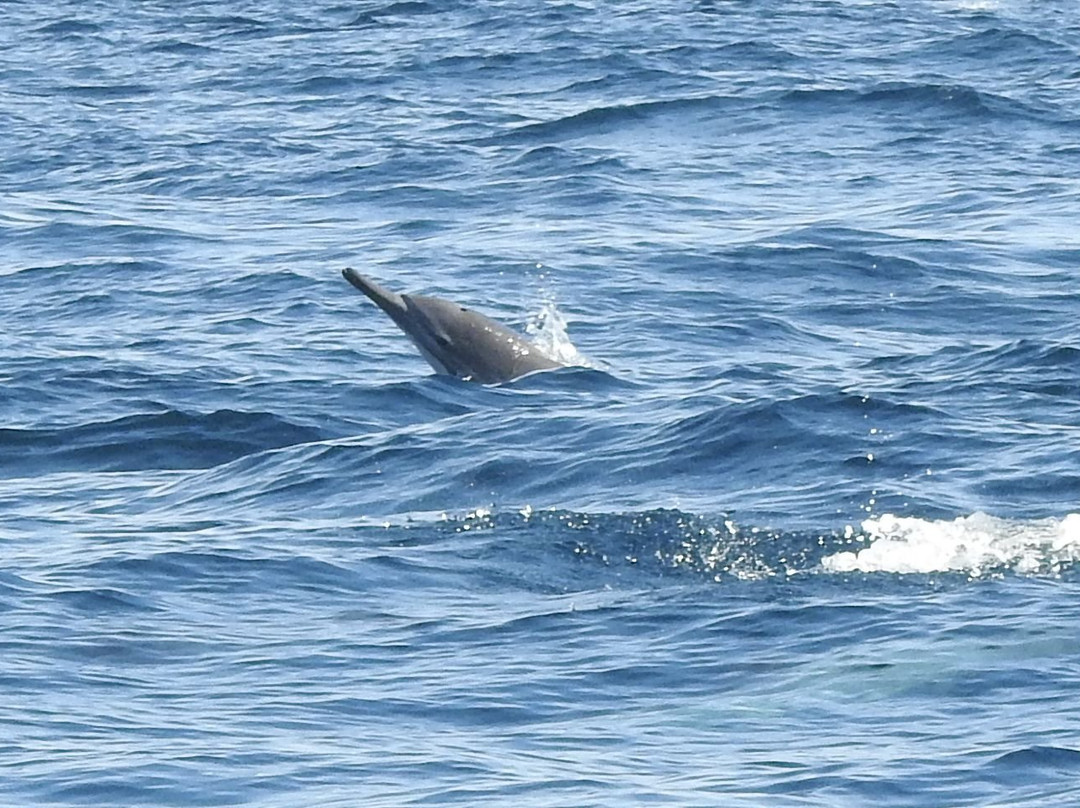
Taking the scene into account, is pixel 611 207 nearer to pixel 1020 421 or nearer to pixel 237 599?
pixel 1020 421

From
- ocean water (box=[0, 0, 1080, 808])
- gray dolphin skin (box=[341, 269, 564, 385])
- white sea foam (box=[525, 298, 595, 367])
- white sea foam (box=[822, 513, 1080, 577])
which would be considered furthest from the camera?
white sea foam (box=[525, 298, 595, 367])

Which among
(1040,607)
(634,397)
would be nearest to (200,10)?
(634,397)

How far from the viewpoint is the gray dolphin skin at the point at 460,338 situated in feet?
70.7

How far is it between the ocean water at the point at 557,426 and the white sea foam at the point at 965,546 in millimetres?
45

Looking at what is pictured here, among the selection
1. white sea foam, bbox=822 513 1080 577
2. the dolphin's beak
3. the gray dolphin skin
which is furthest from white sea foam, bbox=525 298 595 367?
white sea foam, bbox=822 513 1080 577

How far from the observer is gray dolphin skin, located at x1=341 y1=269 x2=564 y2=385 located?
2156cm

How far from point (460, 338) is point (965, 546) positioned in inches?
254

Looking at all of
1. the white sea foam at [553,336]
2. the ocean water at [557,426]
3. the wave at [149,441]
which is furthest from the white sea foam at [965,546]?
the white sea foam at [553,336]

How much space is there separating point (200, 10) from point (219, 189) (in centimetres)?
1452

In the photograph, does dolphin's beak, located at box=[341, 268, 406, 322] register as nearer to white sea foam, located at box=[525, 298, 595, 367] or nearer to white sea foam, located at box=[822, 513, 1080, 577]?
white sea foam, located at box=[525, 298, 595, 367]

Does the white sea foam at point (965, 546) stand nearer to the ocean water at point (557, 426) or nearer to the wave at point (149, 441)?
the ocean water at point (557, 426)

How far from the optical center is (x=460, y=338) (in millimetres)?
21641

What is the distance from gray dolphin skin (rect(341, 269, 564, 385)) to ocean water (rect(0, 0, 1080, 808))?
301 mm

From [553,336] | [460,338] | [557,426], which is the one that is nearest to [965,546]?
[557,426]
